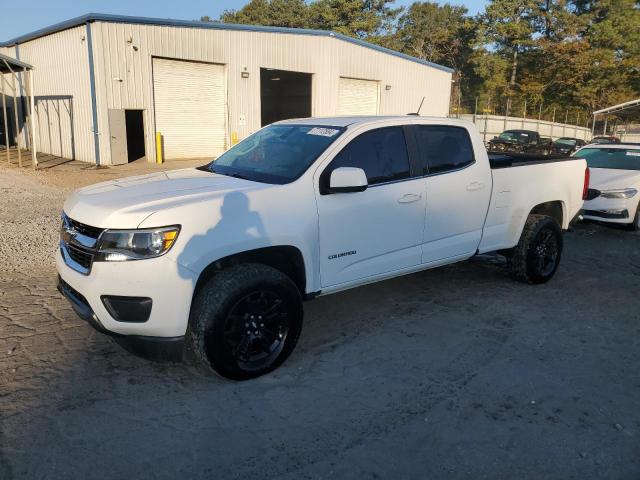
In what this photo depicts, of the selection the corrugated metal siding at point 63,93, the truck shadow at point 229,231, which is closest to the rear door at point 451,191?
the truck shadow at point 229,231

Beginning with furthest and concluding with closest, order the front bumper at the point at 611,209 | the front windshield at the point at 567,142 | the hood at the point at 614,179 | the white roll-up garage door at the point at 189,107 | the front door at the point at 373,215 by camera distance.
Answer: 1. the front windshield at the point at 567,142
2. the white roll-up garage door at the point at 189,107
3. the hood at the point at 614,179
4. the front bumper at the point at 611,209
5. the front door at the point at 373,215

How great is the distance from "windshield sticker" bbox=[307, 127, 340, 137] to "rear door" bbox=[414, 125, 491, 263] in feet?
2.82

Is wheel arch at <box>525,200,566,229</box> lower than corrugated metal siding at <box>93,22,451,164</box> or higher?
lower

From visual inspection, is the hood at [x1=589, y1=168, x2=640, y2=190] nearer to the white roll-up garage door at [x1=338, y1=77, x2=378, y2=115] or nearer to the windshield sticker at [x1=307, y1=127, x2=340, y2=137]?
the windshield sticker at [x1=307, y1=127, x2=340, y2=137]

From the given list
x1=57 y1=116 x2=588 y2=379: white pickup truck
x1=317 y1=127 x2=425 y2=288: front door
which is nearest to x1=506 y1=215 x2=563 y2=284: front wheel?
x1=57 y1=116 x2=588 y2=379: white pickup truck

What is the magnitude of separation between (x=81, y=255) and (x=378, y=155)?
241 cm

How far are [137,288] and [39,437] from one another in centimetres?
99

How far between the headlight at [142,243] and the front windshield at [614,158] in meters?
9.16

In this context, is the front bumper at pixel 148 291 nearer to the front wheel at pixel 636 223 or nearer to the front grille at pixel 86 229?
→ the front grille at pixel 86 229

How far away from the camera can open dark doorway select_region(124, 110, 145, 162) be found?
2134 cm

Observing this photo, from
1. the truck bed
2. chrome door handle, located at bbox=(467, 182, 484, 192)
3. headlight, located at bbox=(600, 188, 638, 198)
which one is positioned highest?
the truck bed

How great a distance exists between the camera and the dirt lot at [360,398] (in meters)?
2.91

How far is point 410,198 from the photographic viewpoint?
4555 millimetres

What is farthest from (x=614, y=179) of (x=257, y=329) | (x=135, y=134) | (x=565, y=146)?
(x=565, y=146)
